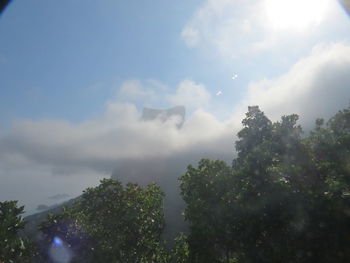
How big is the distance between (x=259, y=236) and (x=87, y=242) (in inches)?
684

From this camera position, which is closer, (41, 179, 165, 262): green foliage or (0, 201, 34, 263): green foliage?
(0, 201, 34, 263): green foliage

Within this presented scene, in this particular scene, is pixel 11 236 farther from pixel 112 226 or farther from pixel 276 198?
pixel 276 198

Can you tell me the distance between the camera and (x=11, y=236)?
2698 cm

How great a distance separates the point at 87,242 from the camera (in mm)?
32531

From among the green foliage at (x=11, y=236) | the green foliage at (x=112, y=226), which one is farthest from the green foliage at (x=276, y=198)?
the green foliage at (x=11, y=236)

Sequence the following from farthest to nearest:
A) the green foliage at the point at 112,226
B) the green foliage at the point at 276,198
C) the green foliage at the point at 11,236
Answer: the green foliage at the point at 112,226 < the green foliage at the point at 11,236 < the green foliage at the point at 276,198

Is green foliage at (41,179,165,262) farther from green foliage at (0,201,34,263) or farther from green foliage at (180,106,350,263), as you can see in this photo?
green foliage at (180,106,350,263)

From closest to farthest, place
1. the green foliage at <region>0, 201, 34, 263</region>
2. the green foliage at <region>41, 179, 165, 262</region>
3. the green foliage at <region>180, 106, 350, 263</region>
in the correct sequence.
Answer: the green foliage at <region>180, 106, 350, 263</region>
the green foliage at <region>0, 201, 34, 263</region>
the green foliage at <region>41, 179, 165, 262</region>

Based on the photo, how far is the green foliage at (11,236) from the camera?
26.0 m

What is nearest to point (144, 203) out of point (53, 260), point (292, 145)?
point (53, 260)


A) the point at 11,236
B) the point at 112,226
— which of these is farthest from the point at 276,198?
the point at 11,236

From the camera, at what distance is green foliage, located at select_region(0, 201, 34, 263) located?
26.0m

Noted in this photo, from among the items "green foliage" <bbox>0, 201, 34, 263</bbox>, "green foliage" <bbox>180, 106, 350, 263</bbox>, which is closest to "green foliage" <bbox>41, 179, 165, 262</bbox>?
"green foliage" <bbox>0, 201, 34, 263</bbox>

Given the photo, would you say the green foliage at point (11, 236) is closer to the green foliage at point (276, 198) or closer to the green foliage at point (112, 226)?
the green foliage at point (112, 226)
